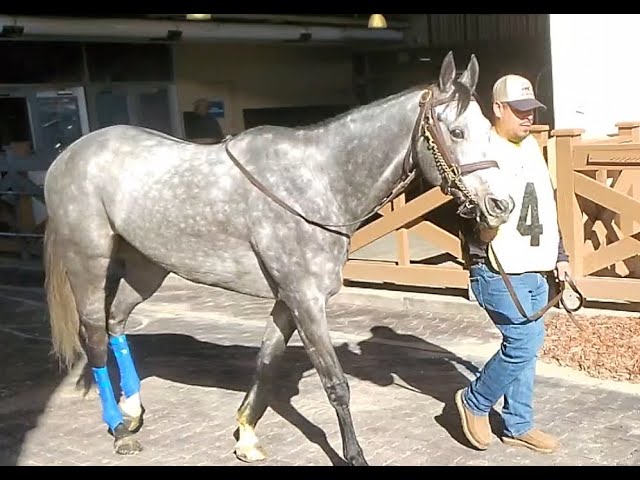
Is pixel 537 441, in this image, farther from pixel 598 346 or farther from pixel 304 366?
pixel 304 366

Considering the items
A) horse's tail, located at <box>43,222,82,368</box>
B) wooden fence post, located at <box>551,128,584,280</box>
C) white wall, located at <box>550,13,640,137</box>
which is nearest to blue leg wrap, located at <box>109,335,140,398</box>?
horse's tail, located at <box>43,222,82,368</box>

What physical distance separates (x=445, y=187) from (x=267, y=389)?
1.54 meters

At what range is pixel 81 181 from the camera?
464 centimetres

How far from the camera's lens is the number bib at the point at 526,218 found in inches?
160

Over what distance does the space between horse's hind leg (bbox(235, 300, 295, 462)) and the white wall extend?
4.58 metres

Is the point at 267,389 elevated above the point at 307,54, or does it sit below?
below

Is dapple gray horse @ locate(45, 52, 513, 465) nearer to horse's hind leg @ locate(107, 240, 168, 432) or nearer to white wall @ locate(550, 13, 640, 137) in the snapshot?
horse's hind leg @ locate(107, 240, 168, 432)

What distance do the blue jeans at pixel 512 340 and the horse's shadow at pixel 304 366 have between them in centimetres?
50

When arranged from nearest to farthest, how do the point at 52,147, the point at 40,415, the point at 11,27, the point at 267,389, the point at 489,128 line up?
1. the point at 489,128
2. the point at 267,389
3. the point at 40,415
4. the point at 11,27
5. the point at 52,147

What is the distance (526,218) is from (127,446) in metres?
2.48

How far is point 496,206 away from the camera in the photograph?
370 centimetres
